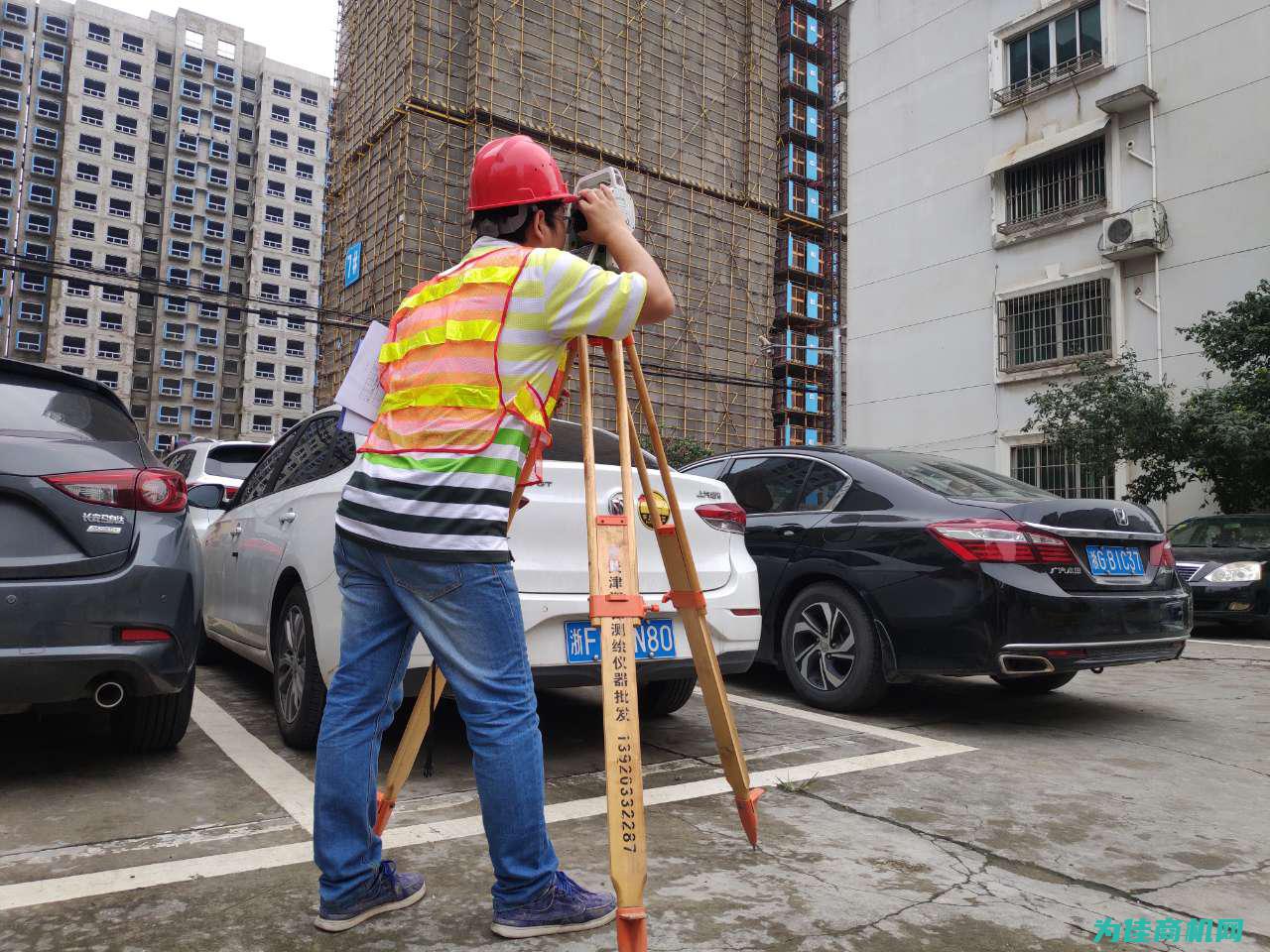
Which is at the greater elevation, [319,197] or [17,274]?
[319,197]

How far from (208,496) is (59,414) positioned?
5.13 ft

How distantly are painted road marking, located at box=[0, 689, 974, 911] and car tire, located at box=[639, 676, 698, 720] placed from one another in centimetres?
58

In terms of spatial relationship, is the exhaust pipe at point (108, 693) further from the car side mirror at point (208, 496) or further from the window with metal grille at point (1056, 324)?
the window with metal grille at point (1056, 324)

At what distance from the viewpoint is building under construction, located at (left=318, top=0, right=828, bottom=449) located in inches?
1559

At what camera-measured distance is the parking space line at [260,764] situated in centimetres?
310

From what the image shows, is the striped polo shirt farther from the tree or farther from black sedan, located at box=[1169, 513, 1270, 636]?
the tree

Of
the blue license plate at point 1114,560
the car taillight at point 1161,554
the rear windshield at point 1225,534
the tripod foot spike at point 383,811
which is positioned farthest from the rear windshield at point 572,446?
the rear windshield at point 1225,534

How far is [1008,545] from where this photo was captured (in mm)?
4336

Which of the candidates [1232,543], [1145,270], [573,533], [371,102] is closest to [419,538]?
[573,533]

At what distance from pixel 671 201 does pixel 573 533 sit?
4413cm

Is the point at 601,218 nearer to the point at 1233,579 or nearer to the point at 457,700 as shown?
the point at 457,700

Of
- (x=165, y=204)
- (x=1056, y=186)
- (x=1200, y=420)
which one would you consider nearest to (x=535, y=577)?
(x=1200, y=420)

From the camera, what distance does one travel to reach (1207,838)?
2957mm

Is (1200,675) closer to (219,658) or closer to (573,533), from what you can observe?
(573,533)
